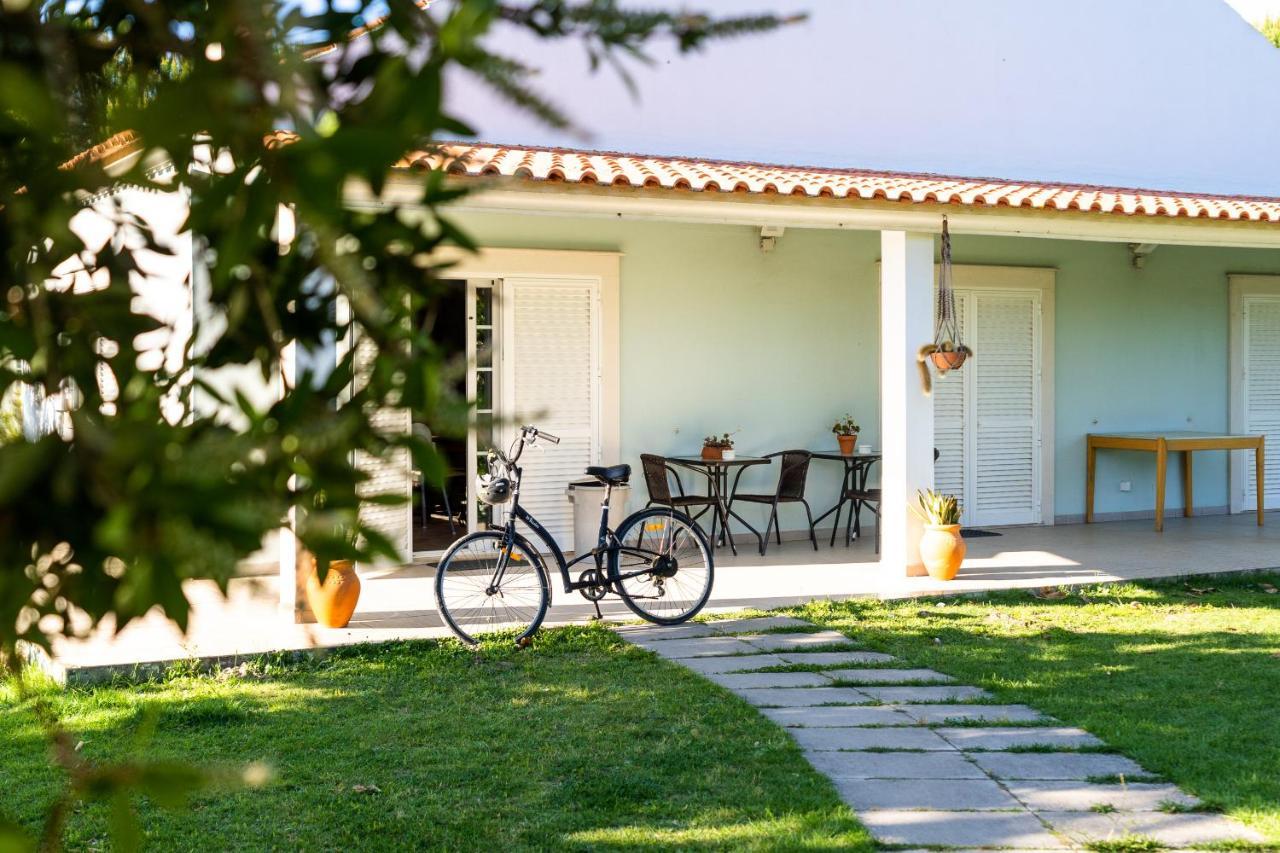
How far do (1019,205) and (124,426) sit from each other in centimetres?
875

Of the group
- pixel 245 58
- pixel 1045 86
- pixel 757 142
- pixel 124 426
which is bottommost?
pixel 124 426

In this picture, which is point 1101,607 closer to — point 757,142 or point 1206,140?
point 757,142

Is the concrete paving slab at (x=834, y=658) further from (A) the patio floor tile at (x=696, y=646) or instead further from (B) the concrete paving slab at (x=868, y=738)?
(B) the concrete paving slab at (x=868, y=738)

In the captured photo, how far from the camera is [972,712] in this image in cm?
551

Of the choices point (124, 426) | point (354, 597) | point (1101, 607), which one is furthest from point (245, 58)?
point (1101, 607)

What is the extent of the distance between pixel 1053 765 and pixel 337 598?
13.2 feet

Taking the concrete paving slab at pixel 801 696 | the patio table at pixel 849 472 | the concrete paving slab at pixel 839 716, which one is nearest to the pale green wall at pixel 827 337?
the patio table at pixel 849 472

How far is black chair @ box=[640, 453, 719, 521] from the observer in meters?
9.70

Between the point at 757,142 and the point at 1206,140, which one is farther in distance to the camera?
the point at 1206,140

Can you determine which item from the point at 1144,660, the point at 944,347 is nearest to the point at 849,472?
the point at 944,347

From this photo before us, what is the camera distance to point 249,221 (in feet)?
2.57

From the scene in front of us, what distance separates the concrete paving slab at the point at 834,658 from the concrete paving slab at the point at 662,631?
642 millimetres

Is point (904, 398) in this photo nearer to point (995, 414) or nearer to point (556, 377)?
point (556, 377)

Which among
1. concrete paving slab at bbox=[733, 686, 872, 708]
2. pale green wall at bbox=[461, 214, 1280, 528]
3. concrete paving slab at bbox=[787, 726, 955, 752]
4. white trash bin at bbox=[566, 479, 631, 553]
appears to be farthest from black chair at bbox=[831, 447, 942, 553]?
concrete paving slab at bbox=[787, 726, 955, 752]
